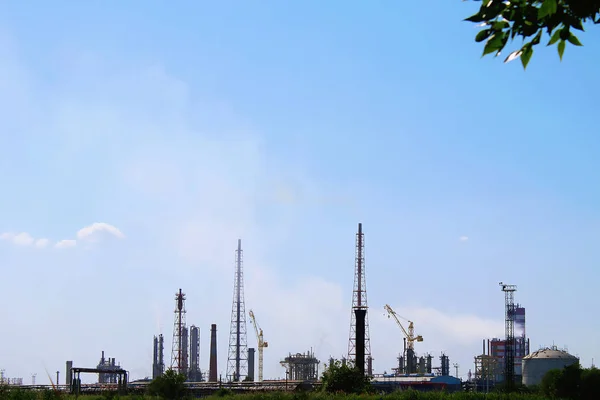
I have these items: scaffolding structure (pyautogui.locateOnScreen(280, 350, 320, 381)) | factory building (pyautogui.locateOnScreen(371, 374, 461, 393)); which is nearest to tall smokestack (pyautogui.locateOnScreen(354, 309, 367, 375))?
factory building (pyautogui.locateOnScreen(371, 374, 461, 393))

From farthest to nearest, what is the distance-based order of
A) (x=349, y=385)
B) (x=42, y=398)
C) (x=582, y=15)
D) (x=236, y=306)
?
(x=236, y=306)
(x=349, y=385)
(x=42, y=398)
(x=582, y=15)

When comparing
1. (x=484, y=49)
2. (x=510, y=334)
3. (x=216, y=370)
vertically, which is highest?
(x=484, y=49)

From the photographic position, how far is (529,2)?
27.7ft

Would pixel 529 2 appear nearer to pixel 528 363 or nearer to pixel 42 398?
pixel 42 398

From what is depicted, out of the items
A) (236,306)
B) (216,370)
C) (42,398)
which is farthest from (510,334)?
(42,398)

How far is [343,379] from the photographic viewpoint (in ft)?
217

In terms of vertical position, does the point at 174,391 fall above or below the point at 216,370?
above

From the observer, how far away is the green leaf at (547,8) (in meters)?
8.02

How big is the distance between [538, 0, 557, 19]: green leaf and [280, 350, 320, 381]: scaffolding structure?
176m

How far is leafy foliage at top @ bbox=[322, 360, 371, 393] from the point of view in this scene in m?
65.4

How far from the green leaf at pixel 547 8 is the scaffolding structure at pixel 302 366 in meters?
176

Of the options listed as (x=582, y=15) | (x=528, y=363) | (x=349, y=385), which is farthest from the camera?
(x=528, y=363)

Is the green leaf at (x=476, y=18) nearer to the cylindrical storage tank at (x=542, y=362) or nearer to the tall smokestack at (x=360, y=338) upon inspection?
the tall smokestack at (x=360, y=338)

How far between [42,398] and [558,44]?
49.1m
